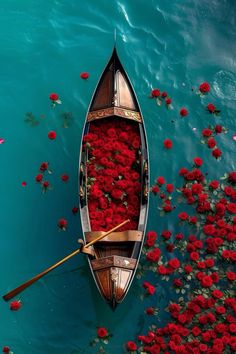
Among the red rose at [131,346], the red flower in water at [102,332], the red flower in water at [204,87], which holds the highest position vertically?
→ the red flower in water at [204,87]

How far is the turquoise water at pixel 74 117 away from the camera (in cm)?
1080

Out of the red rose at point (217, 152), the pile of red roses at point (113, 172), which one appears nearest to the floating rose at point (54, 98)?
the pile of red roses at point (113, 172)

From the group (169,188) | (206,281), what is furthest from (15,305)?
(169,188)

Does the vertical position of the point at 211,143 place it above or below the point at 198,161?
above

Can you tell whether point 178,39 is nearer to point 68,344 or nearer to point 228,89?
point 228,89

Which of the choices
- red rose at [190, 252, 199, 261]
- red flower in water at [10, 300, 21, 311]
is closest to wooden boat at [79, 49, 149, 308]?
red rose at [190, 252, 199, 261]

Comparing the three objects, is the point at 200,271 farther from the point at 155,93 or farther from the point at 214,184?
the point at 155,93

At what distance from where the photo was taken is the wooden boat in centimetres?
1020

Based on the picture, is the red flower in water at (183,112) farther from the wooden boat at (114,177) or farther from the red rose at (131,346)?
the red rose at (131,346)

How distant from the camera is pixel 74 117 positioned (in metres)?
12.1

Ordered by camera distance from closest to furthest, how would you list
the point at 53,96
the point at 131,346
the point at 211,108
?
1. the point at 131,346
2. the point at 53,96
3. the point at 211,108

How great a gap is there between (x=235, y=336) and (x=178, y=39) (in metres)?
6.47

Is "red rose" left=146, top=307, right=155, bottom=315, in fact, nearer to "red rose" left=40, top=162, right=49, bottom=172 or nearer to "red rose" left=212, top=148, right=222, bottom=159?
"red rose" left=212, top=148, right=222, bottom=159

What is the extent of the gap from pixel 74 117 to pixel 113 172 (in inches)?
74.4
